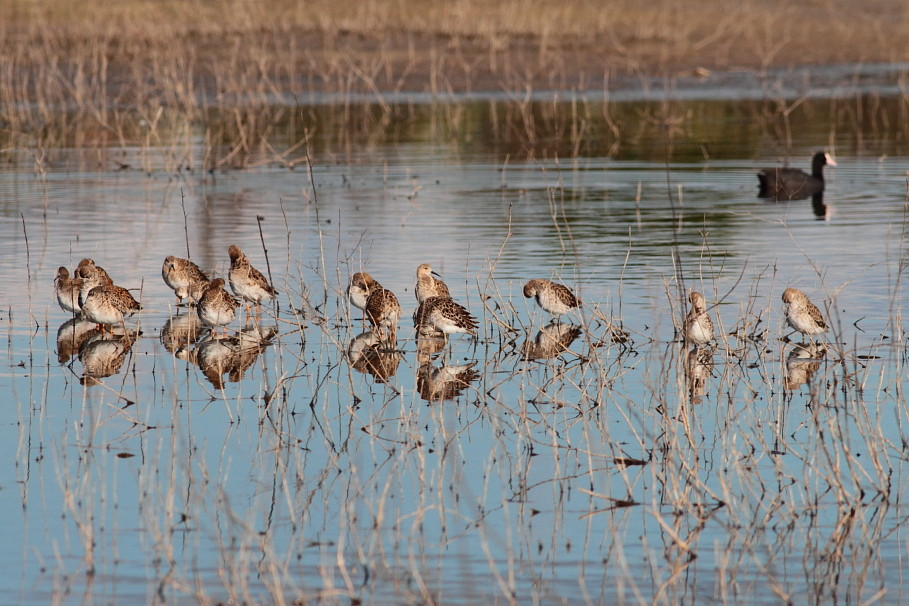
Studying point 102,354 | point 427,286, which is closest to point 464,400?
point 427,286

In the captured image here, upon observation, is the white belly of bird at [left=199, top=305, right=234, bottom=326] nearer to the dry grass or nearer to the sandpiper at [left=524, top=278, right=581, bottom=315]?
the sandpiper at [left=524, top=278, right=581, bottom=315]

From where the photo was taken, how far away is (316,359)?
11.4 meters

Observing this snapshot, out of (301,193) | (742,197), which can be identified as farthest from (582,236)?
(301,193)

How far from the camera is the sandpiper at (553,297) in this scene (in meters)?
12.4

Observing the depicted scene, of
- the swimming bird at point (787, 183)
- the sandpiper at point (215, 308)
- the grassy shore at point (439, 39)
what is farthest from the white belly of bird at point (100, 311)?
the grassy shore at point (439, 39)

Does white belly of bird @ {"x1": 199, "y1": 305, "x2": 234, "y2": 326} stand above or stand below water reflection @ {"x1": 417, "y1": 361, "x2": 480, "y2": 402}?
above

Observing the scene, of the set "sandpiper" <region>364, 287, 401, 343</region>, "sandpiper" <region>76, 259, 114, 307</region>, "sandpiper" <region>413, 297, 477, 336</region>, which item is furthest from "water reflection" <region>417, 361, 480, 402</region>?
"sandpiper" <region>76, 259, 114, 307</region>

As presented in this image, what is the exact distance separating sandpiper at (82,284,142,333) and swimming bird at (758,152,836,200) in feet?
37.8

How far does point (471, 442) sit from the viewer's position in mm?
9078

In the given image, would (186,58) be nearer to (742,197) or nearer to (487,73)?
(487,73)

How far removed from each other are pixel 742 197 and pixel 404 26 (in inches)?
1043

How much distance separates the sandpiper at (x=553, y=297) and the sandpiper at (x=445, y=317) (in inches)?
35.6

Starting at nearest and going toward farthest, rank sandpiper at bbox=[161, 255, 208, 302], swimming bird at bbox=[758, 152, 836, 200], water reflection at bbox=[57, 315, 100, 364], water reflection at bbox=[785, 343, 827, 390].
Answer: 1. water reflection at bbox=[785, 343, 827, 390]
2. water reflection at bbox=[57, 315, 100, 364]
3. sandpiper at bbox=[161, 255, 208, 302]
4. swimming bird at bbox=[758, 152, 836, 200]

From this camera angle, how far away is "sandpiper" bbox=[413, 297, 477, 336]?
11570 mm
